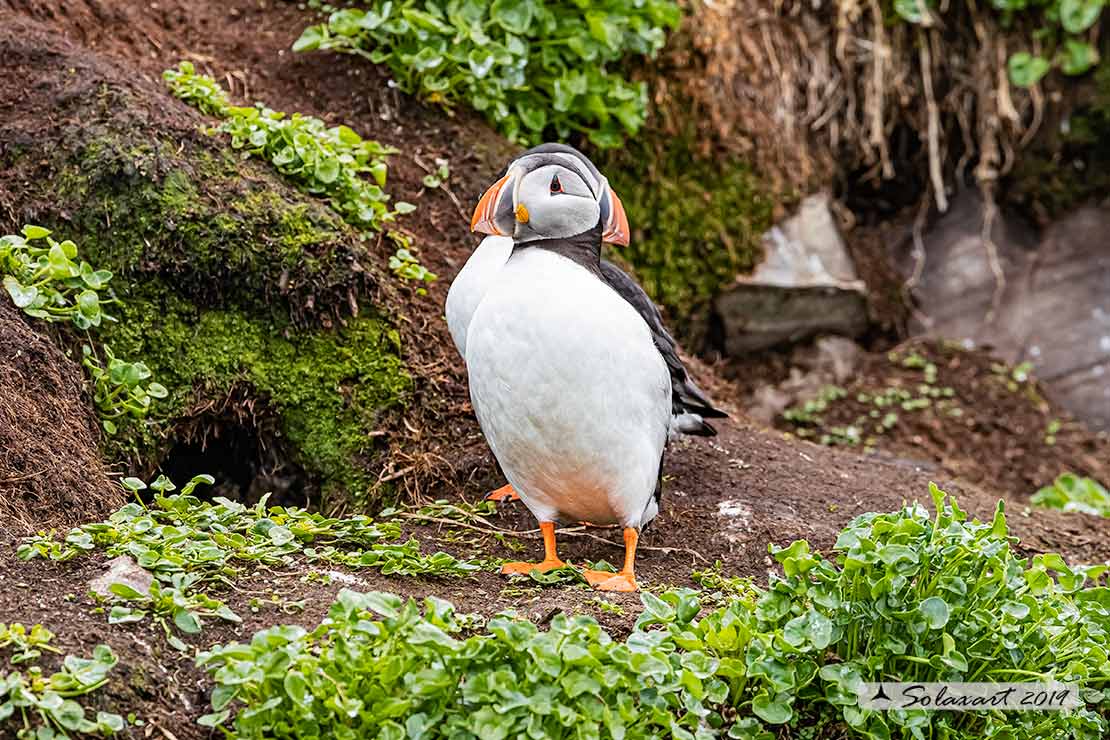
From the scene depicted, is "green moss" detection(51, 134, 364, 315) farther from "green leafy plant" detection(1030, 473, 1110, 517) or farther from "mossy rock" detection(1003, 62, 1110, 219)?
"mossy rock" detection(1003, 62, 1110, 219)

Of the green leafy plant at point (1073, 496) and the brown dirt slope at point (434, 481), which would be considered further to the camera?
the green leafy plant at point (1073, 496)

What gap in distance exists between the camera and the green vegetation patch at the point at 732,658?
295cm

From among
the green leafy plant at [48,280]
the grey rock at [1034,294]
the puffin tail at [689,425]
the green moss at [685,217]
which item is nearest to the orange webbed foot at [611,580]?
the puffin tail at [689,425]

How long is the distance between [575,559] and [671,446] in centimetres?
91

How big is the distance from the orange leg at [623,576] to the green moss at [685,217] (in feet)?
9.45

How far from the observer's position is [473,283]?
4734 mm

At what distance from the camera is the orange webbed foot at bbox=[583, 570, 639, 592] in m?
3.98

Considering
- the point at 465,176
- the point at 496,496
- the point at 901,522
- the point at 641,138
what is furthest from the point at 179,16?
the point at 901,522

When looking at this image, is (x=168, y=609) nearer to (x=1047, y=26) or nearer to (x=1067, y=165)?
(x=1047, y=26)

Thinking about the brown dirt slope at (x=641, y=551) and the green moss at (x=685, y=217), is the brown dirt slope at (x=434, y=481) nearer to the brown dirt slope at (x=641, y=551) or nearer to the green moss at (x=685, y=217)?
the brown dirt slope at (x=641, y=551)

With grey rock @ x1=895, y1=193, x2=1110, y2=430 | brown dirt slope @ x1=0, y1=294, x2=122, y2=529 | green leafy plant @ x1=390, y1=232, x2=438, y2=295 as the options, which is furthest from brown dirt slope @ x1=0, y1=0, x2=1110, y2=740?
grey rock @ x1=895, y1=193, x2=1110, y2=430

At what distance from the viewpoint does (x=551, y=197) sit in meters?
4.12

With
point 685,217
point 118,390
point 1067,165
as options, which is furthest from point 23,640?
point 1067,165

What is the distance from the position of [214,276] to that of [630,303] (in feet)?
5.29
